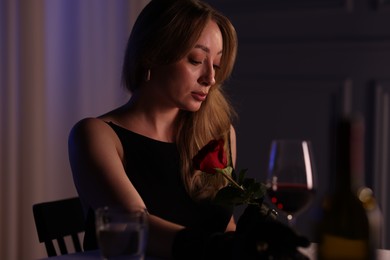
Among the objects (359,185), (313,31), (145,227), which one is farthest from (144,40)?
(313,31)

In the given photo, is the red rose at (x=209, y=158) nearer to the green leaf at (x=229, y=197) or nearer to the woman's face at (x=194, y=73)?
the green leaf at (x=229, y=197)

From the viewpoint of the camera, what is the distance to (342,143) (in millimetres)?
704

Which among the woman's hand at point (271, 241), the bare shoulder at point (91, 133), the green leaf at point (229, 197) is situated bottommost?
the woman's hand at point (271, 241)

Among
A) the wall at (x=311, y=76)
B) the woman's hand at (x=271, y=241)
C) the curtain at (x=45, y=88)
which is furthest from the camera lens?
the wall at (x=311, y=76)

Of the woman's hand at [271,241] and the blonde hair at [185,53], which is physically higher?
the blonde hair at [185,53]

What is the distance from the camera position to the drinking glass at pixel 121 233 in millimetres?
871

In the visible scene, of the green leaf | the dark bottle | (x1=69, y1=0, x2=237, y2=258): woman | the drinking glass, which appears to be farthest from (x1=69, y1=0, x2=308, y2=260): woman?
the dark bottle

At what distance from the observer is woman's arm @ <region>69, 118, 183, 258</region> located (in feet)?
4.50

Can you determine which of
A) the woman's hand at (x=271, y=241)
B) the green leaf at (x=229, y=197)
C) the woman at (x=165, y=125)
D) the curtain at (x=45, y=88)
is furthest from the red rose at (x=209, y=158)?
the curtain at (x=45, y=88)

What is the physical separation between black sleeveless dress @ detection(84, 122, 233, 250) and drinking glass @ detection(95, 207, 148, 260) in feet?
2.43

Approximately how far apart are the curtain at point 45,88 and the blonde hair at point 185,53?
76 centimetres

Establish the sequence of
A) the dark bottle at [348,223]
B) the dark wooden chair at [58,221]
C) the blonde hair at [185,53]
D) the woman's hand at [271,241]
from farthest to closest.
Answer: the blonde hair at [185,53]
the dark wooden chair at [58,221]
the woman's hand at [271,241]
the dark bottle at [348,223]

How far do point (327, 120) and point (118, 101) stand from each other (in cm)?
100

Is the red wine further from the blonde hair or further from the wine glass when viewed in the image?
the blonde hair
